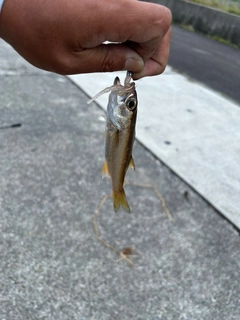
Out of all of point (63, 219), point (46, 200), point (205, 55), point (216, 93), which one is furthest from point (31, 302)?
point (205, 55)

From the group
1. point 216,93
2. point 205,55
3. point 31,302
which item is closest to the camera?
point 31,302

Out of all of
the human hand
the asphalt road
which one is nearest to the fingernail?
the human hand

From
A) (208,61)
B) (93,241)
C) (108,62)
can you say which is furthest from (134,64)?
(208,61)

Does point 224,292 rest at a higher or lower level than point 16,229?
higher

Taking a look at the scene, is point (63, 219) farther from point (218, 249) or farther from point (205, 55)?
point (205, 55)

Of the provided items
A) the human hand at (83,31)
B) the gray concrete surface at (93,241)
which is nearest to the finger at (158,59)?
the human hand at (83,31)

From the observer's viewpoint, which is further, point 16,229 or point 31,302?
point 16,229

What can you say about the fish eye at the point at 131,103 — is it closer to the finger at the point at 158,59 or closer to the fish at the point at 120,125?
the fish at the point at 120,125
